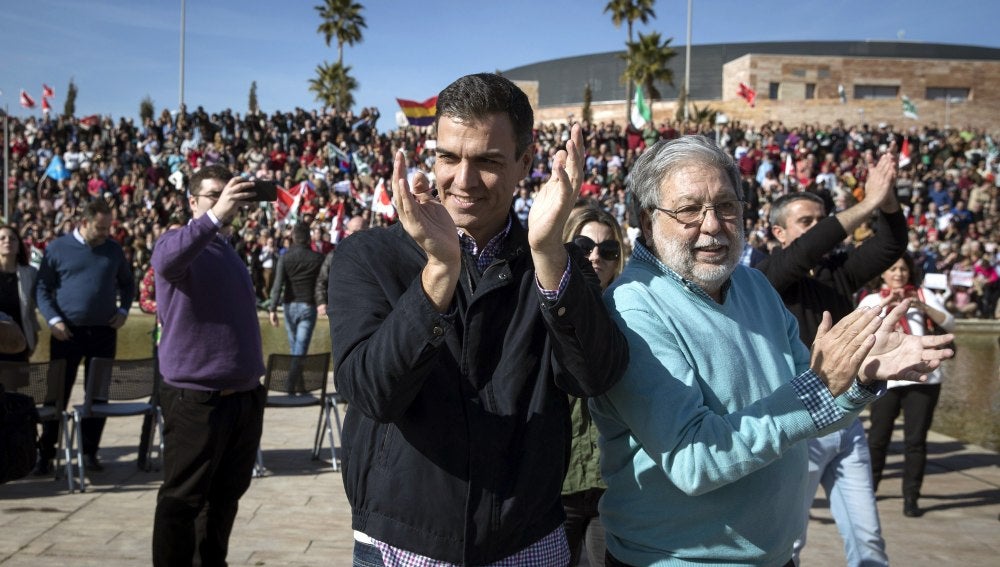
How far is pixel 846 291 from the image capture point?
4645mm

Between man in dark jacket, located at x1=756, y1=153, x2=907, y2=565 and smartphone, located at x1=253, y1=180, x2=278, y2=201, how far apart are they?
2.47 m

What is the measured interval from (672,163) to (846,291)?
279 cm

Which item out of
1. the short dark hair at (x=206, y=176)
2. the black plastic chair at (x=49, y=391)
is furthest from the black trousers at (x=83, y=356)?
the short dark hair at (x=206, y=176)

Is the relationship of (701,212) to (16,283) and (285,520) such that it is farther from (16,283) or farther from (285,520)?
(16,283)

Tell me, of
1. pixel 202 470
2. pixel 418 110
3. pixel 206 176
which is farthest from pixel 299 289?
pixel 418 110

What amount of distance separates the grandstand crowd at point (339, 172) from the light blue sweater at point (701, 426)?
17.9 meters

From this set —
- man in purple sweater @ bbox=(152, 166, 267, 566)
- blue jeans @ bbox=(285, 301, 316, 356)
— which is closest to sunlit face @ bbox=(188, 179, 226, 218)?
man in purple sweater @ bbox=(152, 166, 267, 566)

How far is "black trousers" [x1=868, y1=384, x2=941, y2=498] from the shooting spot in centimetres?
631

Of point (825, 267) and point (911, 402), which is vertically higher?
point (825, 267)

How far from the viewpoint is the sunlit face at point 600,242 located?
4.25m

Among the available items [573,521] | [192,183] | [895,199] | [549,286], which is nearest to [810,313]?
[895,199]

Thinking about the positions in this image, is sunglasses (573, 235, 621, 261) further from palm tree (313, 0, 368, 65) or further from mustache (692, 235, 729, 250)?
palm tree (313, 0, 368, 65)

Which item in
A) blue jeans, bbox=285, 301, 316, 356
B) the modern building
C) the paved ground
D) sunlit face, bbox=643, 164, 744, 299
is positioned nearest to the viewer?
sunlit face, bbox=643, 164, 744, 299

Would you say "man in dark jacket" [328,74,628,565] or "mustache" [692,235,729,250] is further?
"mustache" [692,235,729,250]
